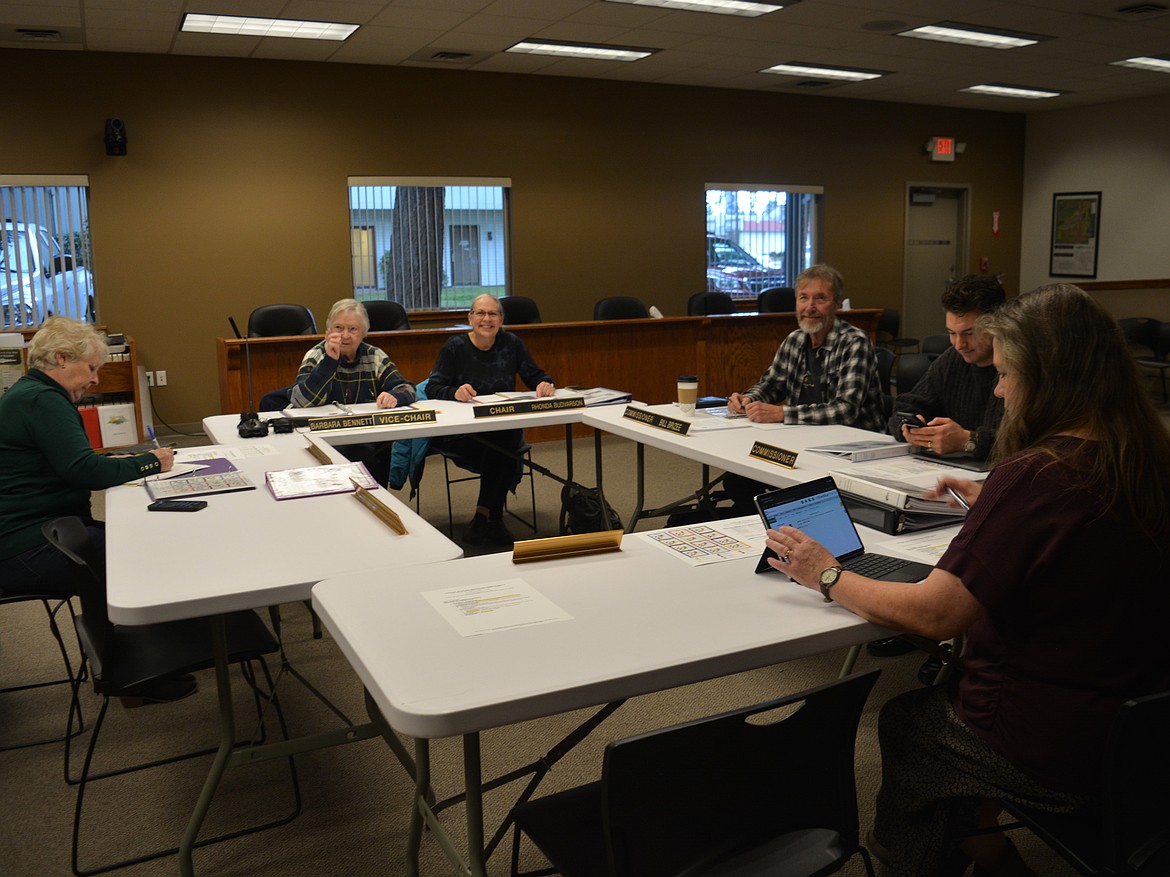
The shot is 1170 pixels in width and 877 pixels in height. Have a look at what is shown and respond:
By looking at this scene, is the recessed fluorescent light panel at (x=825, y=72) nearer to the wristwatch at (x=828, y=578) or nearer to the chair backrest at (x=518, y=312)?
the chair backrest at (x=518, y=312)

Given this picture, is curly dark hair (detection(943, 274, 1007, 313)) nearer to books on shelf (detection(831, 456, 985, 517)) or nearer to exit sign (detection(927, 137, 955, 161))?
books on shelf (detection(831, 456, 985, 517))

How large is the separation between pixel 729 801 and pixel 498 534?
3.36 metres

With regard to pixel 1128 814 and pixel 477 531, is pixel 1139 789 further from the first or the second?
pixel 477 531

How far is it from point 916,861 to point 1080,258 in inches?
429

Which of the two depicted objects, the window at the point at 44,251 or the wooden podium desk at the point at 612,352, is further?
the window at the point at 44,251

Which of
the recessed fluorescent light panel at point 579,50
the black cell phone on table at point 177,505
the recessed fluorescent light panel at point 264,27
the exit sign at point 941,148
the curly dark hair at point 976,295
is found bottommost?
the black cell phone on table at point 177,505

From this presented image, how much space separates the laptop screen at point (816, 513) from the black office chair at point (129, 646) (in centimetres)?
124

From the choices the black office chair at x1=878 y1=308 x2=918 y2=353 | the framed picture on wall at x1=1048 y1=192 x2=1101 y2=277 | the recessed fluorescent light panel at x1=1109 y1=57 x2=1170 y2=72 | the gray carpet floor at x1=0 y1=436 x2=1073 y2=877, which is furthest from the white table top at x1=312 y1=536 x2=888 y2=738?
the framed picture on wall at x1=1048 y1=192 x2=1101 y2=277

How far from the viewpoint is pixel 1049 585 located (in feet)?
4.60

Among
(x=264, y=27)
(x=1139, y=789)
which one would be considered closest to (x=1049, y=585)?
(x=1139, y=789)

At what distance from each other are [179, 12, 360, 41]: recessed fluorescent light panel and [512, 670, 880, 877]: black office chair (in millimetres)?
6191

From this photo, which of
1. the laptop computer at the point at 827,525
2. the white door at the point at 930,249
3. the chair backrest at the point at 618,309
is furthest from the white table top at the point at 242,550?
the white door at the point at 930,249

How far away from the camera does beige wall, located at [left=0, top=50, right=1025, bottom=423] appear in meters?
7.07

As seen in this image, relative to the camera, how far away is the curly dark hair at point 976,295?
2.94 meters
